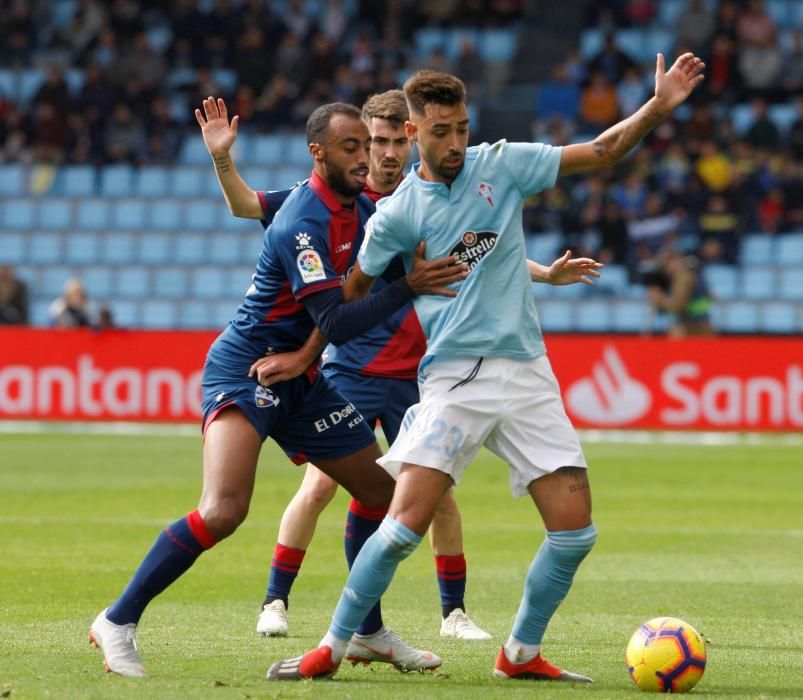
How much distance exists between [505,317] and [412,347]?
2.28m

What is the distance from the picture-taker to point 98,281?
89.8ft

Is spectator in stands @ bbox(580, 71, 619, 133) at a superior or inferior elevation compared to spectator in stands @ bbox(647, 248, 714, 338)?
superior

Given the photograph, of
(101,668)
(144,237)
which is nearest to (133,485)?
(101,668)

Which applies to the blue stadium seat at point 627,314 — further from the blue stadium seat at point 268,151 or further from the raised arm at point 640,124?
the raised arm at point 640,124

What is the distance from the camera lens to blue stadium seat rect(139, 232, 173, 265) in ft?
91.2

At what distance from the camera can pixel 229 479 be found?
21.6 feet

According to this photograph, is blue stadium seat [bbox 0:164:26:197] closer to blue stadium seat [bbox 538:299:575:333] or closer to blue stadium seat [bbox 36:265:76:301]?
blue stadium seat [bbox 36:265:76:301]

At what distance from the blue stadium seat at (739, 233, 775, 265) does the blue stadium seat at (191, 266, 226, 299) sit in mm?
8363

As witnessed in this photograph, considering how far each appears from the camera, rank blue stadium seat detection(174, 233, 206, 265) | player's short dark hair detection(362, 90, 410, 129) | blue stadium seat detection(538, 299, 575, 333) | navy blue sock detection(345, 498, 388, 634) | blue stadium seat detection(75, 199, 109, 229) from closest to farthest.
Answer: navy blue sock detection(345, 498, 388, 634) < player's short dark hair detection(362, 90, 410, 129) < blue stadium seat detection(538, 299, 575, 333) < blue stadium seat detection(174, 233, 206, 265) < blue stadium seat detection(75, 199, 109, 229)

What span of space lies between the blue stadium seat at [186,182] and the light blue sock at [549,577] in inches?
892

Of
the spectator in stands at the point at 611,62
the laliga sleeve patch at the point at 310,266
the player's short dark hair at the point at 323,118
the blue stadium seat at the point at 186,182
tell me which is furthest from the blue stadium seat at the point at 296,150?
the laliga sleeve patch at the point at 310,266

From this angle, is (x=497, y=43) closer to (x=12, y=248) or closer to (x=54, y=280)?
(x=54, y=280)

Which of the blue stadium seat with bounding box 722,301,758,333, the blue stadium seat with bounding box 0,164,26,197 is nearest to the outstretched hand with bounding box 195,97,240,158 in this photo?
the blue stadium seat with bounding box 722,301,758,333

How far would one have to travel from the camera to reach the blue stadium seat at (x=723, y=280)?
24.9m
